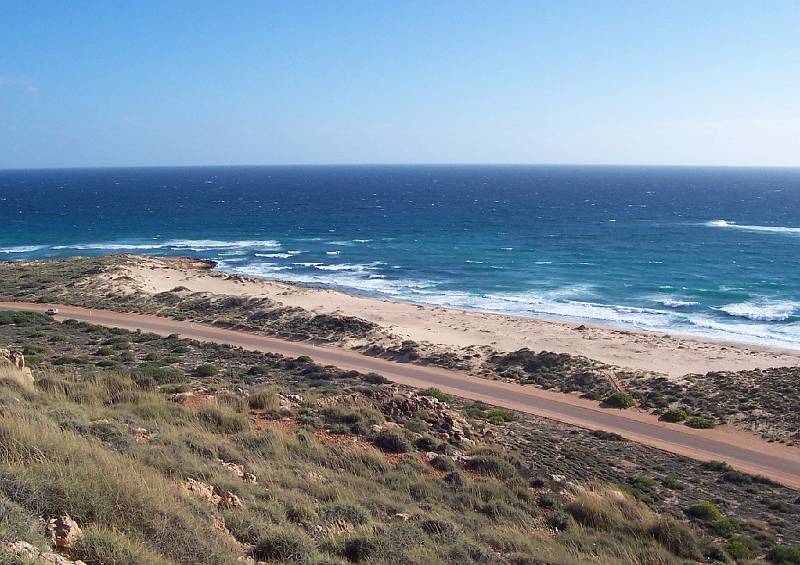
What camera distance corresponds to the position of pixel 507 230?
10319 centimetres

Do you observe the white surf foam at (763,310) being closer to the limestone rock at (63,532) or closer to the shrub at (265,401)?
the shrub at (265,401)

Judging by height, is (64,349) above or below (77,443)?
below

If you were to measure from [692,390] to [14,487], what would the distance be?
100 ft

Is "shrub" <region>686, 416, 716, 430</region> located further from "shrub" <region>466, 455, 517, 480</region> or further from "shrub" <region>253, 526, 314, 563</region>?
"shrub" <region>253, 526, 314, 563</region>

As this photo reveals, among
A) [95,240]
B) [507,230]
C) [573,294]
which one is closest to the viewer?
[573,294]

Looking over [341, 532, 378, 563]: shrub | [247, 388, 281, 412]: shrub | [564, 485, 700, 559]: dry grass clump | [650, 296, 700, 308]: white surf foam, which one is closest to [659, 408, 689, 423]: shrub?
[564, 485, 700, 559]: dry grass clump

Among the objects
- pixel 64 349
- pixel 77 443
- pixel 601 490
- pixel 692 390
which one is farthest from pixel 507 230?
pixel 77 443

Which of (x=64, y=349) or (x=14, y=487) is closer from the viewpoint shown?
(x=14, y=487)

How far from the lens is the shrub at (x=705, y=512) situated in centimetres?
1683

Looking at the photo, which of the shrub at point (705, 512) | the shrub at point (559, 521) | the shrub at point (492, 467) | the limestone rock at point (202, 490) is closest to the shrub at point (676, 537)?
the shrub at point (559, 521)

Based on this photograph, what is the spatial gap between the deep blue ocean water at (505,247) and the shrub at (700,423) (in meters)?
22.7

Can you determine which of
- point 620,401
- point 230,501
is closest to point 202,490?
point 230,501

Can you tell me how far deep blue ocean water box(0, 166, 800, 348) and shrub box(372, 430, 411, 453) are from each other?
120ft

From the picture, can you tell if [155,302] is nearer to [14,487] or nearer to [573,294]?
[573,294]
